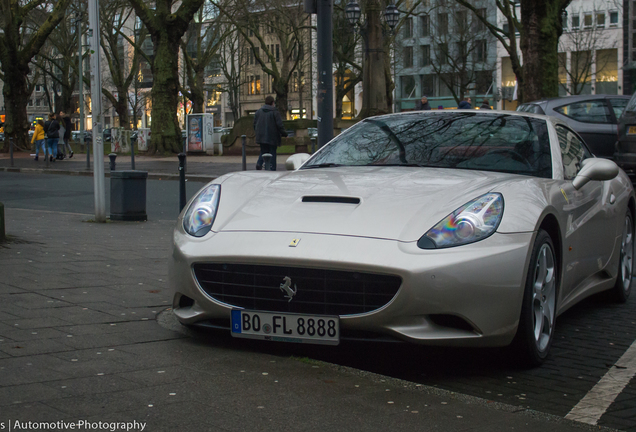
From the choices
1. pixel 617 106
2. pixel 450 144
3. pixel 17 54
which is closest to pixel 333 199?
pixel 450 144

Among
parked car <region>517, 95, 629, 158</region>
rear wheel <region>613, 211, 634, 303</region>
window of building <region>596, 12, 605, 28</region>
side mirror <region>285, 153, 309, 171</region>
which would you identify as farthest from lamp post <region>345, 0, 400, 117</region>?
window of building <region>596, 12, 605, 28</region>

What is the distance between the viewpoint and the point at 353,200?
4.21 meters

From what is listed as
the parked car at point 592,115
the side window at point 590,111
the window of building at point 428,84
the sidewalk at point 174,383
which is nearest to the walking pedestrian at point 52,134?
the parked car at point 592,115

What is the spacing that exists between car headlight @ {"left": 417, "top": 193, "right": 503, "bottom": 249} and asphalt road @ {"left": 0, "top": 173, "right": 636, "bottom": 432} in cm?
67

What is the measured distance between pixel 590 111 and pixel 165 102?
61.0ft

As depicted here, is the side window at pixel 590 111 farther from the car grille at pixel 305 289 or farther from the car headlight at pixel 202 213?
the car grille at pixel 305 289

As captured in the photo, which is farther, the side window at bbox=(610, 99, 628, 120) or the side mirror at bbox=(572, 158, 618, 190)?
the side window at bbox=(610, 99, 628, 120)

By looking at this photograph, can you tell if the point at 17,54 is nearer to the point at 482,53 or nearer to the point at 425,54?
the point at 482,53

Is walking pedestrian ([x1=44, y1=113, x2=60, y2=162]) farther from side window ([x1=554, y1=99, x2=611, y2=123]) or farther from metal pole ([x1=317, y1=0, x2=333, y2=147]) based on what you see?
metal pole ([x1=317, y1=0, x2=333, y2=147])

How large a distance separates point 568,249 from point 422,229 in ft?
3.98

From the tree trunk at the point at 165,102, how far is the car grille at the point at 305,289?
27118 mm

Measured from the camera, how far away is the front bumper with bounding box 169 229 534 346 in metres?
3.67

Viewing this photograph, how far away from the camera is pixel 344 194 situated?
169 inches

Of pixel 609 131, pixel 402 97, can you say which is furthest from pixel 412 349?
pixel 402 97
